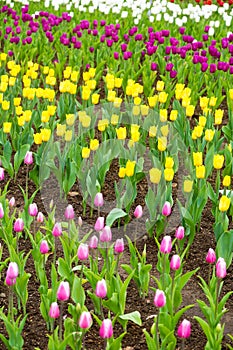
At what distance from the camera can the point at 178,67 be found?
7.14 meters

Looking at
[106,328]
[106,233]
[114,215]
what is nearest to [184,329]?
[106,328]

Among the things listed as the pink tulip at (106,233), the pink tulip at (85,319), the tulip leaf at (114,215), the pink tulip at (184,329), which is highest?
the pink tulip at (106,233)

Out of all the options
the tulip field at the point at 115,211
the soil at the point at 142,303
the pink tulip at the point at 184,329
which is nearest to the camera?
the pink tulip at the point at 184,329

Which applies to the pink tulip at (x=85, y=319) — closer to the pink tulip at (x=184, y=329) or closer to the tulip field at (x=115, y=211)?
the tulip field at (x=115, y=211)

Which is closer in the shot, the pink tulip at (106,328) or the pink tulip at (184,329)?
the pink tulip at (106,328)

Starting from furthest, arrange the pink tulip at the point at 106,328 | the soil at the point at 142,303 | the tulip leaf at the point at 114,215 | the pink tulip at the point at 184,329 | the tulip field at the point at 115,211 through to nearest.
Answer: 1. the tulip leaf at the point at 114,215
2. the soil at the point at 142,303
3. the tulip field at the point at 115,211
4. the pink tulip at the point at 184,329
5. the pink tulip at the point at 106,328

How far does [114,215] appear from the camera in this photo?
4348 millimetres

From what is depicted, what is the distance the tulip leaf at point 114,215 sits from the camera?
14.1 ft

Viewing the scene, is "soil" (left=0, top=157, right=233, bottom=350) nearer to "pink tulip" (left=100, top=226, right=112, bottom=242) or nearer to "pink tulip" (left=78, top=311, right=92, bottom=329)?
"pink tulip" (left=100, top=226, right=112, bottom=242)

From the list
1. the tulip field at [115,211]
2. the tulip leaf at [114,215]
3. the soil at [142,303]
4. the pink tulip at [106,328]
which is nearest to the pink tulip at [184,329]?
the tulip field at [115,211]

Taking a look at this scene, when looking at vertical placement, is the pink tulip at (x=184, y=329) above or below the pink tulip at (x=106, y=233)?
below

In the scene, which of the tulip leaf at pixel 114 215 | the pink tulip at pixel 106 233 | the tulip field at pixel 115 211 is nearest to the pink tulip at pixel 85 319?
the tulip field at pixel 115 211

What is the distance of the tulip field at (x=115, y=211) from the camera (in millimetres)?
3299

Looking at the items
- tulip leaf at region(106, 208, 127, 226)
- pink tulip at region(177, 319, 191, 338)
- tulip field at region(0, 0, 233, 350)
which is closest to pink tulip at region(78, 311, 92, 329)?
tulip field at region(0, 0, 233, 350)
